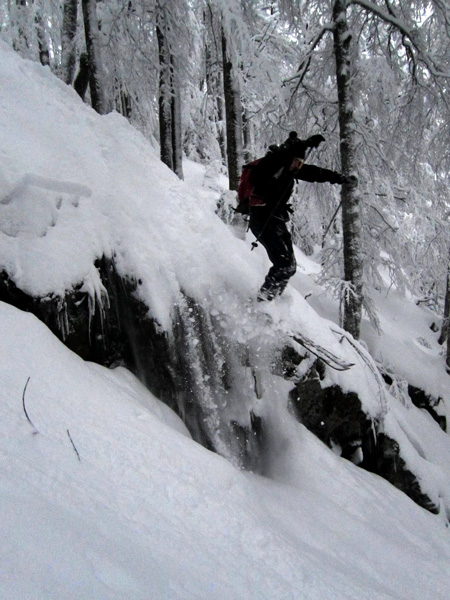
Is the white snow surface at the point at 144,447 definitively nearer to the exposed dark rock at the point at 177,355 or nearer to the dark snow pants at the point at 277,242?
the exposed dark rock at the point at 177,355

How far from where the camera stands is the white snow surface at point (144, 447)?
1.66 metres

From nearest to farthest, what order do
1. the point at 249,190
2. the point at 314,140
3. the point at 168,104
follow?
1. the point at 314,140
2. the point at 249,190
3. the point at 168,104

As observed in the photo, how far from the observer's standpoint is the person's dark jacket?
15.0ft

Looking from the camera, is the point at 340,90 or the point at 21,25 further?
the point at 21,25

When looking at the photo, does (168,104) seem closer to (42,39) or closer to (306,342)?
(306,342)

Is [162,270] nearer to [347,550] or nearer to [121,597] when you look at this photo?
[347,550]

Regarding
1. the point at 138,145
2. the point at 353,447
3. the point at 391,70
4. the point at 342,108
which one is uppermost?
the point at 391,70

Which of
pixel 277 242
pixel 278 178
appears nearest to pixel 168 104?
pixel 278 178

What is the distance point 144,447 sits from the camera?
2.74m

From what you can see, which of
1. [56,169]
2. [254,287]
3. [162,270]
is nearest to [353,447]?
[254,287]

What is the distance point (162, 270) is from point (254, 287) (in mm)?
1272

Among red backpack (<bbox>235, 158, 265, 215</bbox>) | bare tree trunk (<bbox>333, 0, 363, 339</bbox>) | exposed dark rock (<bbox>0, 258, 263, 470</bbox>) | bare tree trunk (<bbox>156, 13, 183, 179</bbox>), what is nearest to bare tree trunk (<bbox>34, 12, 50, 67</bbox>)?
bare tree trunk (<bbox>156, 13, 183, 179</bbox>)

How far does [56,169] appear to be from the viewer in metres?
4.52

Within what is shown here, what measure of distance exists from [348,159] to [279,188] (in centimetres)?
260
